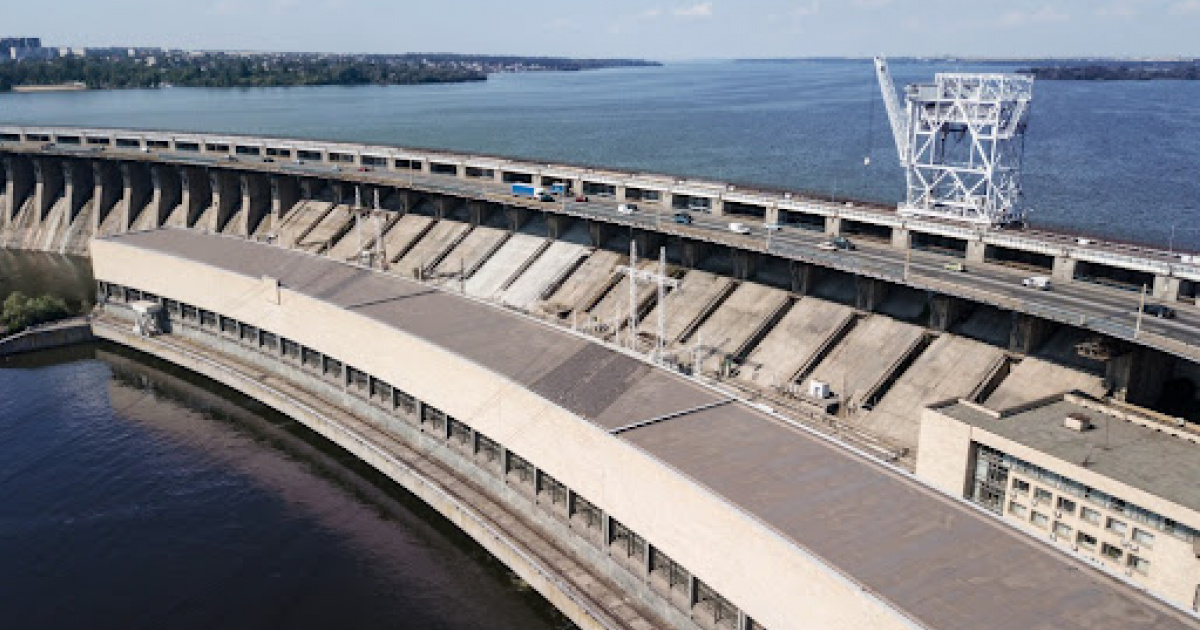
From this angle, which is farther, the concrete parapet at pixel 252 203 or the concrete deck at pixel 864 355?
the concrete parapet at pixel 252 203

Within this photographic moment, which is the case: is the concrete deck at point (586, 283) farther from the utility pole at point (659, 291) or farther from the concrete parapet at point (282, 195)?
the concrete parapet at point (282, 195)

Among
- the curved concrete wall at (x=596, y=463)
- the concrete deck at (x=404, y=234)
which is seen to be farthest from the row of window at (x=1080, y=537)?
the concrete deck at (x=404, y=234)

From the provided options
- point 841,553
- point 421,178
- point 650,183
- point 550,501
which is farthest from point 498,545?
point 421,178

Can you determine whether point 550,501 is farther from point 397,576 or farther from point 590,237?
point 590,237

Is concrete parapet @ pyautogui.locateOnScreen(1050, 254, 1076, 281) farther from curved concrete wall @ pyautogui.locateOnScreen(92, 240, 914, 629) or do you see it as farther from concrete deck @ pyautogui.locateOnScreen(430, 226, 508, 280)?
concrete deck @ pyautogui.locateOnScreen(430, 226, 508, 280)

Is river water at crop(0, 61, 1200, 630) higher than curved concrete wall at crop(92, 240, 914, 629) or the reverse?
the reverse

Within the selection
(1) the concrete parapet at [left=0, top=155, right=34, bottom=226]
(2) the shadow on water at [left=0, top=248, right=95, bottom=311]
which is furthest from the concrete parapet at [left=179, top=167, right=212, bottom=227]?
(1) the concrete parapet at [left=0, top=155, right=34, bottom=226]
